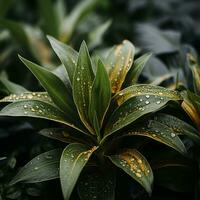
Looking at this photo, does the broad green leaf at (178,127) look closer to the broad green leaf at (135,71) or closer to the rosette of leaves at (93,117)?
the rosette of leaves at (93,117)

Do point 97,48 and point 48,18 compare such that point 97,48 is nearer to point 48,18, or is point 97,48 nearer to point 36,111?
point 48,18

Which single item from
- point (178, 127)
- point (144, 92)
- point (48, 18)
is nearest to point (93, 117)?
point (144, 92)

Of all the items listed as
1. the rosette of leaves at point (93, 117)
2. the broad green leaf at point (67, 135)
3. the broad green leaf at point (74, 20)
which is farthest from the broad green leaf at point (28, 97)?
the broad green leaf at point (74, 20)

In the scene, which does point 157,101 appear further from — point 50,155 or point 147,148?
point 50,155

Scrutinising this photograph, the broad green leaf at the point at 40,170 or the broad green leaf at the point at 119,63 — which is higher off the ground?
the broad green leaf at the point at 119,63

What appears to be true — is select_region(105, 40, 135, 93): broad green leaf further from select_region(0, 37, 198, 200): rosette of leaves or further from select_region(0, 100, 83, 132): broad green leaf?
select_region(0, 100, 83, 132): broad green leaf

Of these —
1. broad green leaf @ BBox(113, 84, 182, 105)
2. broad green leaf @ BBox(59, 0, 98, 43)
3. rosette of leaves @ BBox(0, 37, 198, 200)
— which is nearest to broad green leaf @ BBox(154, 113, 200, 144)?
rosette of leaves @ BBox(0, 37, 198, 200)

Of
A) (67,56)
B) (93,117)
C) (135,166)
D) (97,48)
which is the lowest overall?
(97,48)
